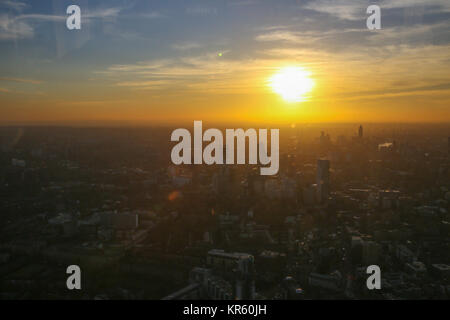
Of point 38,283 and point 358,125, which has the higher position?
point 358,125

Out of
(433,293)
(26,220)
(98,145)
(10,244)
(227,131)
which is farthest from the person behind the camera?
(98,145)

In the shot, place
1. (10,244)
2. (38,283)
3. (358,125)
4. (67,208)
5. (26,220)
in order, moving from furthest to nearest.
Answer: (358,125)
(67,208)
(26,220)
(10,244)
(38,283)

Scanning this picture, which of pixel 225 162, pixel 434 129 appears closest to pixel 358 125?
pixel 434 129

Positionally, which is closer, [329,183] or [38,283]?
[38,283]

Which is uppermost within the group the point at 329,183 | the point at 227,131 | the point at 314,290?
the point at 227,131
